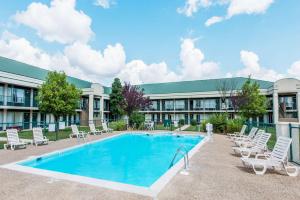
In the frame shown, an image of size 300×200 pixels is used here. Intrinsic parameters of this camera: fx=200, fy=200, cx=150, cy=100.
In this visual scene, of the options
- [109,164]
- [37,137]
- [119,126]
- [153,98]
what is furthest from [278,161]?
[153,98]

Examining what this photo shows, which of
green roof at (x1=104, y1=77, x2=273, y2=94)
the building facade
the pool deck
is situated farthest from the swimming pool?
green roof at (x1=104, y1=77, x2=273, y2=94)

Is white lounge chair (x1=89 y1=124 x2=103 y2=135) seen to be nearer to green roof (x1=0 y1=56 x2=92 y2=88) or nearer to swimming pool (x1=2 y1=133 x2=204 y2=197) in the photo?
swimming pool (x1=2 y1=133 x2=204 y2=197)

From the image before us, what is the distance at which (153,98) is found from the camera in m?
40.9

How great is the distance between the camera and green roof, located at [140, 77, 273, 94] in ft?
136

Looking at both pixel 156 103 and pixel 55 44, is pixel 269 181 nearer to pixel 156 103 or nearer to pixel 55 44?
pixel 55 44

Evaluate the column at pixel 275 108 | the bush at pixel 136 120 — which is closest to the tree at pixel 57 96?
the bush at pixel 136 120

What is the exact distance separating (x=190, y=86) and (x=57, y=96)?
3167 cm

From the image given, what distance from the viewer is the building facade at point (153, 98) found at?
952 inches

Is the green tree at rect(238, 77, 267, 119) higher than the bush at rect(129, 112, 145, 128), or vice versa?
the green tree at rect(238, 77, 267, 119)

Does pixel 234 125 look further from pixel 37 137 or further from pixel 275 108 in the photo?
pixel 37 137

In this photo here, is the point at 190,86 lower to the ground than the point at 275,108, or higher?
higher

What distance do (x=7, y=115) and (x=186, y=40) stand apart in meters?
22.5

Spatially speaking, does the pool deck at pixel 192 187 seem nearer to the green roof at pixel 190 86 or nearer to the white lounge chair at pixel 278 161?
the white lounge chair at pixel 278 161

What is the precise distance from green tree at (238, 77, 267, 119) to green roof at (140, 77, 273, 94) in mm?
15102
